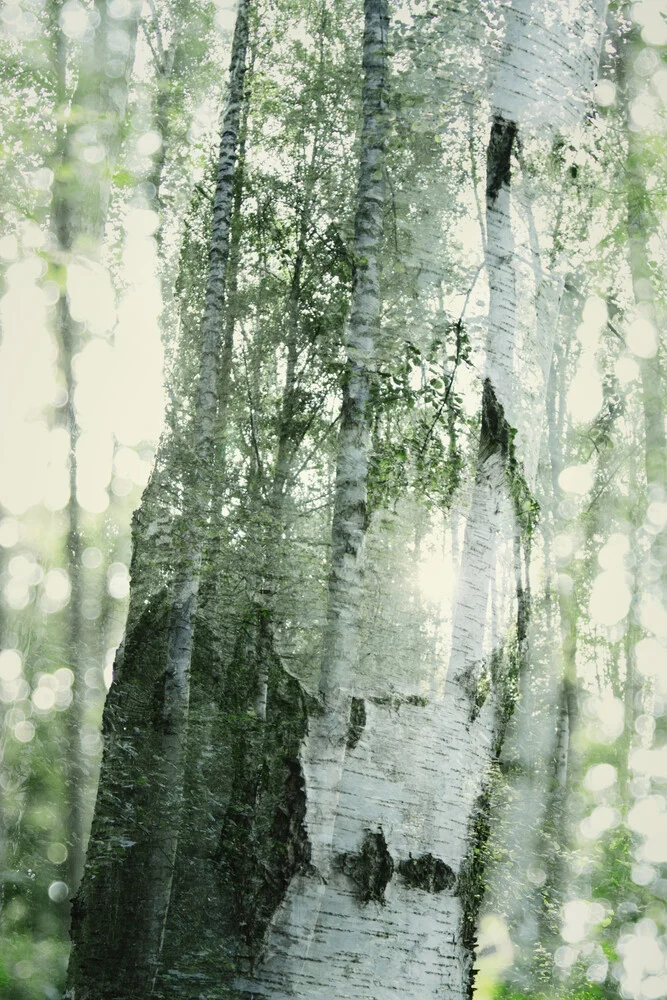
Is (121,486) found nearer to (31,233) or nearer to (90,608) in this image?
(90,608)

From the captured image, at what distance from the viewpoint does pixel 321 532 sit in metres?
6.76

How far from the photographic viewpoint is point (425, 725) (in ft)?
12.7

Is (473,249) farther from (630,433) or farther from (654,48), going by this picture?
(630,433)

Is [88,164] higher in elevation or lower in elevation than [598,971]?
higher

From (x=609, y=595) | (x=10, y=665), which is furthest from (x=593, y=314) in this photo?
(x=10, y=665)

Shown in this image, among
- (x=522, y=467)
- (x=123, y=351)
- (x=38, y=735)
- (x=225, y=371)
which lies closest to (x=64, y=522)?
(x=123, y=351)

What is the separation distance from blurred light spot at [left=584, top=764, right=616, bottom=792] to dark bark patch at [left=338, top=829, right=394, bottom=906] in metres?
16.0

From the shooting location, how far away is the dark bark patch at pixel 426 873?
11.9 ft

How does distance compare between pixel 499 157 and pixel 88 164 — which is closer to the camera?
pixel 499 157

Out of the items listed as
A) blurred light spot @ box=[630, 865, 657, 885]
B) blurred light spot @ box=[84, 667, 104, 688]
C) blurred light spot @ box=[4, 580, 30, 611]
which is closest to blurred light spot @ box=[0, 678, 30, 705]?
blurred light spot @ box=[4, 580, 30, 611]

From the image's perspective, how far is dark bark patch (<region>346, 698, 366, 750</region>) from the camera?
13.2 feet

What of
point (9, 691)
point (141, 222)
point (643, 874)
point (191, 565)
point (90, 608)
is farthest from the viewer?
point (90, 608)

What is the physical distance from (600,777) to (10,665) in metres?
15.9

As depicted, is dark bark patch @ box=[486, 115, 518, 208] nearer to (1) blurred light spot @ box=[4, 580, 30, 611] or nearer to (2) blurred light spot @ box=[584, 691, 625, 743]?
(1) blurred light spot @ box=[4, 580, 30, 611]
